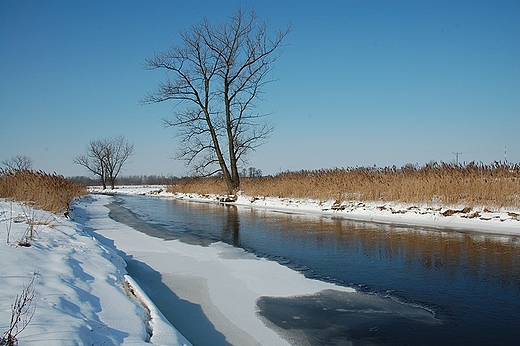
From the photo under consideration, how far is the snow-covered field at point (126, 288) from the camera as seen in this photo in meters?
3.03

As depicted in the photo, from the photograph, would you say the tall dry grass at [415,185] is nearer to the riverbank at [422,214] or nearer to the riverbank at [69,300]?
the riverbank at [422,214]

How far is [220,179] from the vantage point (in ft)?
101

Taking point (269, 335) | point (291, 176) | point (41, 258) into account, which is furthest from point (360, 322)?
point (291, 176)

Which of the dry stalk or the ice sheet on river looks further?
the ice sheet on river

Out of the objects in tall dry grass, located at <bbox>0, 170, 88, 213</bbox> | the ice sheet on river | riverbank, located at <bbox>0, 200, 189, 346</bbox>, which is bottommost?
the ice sheet on river

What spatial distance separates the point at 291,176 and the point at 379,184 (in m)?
8.14

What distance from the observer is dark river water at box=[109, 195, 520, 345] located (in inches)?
160

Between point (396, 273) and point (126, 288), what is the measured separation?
432cm

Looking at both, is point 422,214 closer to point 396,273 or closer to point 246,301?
point 396,273

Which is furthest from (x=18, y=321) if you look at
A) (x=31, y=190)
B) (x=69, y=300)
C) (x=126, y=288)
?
(x=31, y=190)

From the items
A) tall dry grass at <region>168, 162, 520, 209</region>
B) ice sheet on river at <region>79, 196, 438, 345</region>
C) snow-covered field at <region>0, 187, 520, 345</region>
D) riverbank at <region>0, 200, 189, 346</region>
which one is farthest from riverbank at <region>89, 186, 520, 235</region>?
riverbank at <region>0, 200, 189, 346</region>

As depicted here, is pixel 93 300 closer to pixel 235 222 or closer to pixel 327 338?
pixel 327 338

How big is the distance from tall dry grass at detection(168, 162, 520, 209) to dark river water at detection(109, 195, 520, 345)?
2832 mm

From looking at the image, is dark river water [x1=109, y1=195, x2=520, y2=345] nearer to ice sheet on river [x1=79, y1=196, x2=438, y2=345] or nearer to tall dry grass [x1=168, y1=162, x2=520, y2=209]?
ice sheet on river [x1=79, y1=196, x2=438, y2=345]
